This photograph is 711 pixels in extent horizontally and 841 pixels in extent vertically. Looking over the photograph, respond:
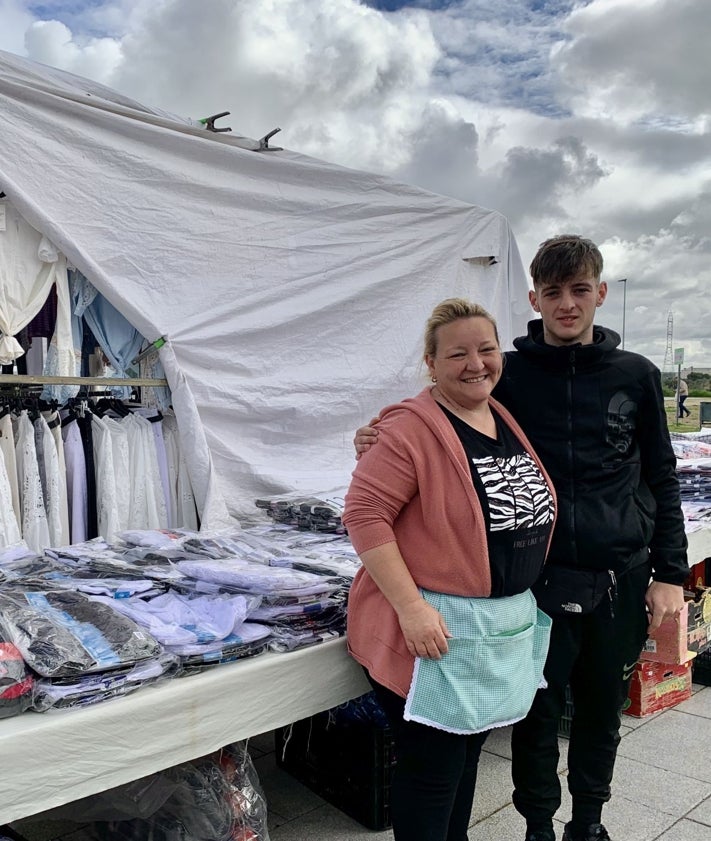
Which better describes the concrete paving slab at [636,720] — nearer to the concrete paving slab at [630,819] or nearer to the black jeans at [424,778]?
the concrete paving slab at [630,819]

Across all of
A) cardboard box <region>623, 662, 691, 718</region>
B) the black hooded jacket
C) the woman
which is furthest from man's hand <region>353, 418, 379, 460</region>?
cardboard box <region>623, 662, 691, 718</region>

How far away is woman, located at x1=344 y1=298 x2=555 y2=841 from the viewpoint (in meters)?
1.57

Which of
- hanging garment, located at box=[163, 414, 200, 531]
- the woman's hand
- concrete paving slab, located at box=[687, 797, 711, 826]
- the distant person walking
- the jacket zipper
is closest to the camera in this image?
the woman's hand

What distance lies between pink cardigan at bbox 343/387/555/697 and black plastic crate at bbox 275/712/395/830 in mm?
821

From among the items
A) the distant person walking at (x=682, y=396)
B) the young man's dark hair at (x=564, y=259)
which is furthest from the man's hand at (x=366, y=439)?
the distant person walking at (x=682, y=396)

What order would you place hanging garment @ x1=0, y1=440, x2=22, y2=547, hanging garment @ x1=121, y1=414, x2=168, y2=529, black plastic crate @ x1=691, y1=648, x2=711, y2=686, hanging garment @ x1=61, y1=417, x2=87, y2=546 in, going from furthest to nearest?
black plastic crate @ x1=691, y1=648, x2=711, y2=686 → hanging garment @ x1=121, y1=414, x2=168, y2=529 → hanging garment @ x1=61, y1=417, x2=87, y2=546 → hanging garment @ x1=0, y1=440, x2=22, y2=547

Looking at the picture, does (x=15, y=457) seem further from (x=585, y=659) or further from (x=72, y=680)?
(x=585, y=659)

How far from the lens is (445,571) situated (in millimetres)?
1588

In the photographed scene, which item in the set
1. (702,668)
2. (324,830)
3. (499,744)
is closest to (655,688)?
(702,668)

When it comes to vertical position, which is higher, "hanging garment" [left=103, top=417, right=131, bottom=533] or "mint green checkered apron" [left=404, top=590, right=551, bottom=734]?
"hanging garment" [left=103, top=417, right=131, bottom=533]

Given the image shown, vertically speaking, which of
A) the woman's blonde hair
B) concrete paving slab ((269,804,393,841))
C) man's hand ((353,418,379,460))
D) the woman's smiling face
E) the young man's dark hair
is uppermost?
the young man's dark hair

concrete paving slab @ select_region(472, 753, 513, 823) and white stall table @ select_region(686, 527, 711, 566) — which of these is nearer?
concrete paving slab @ select_region(472, 753, 513, 823)

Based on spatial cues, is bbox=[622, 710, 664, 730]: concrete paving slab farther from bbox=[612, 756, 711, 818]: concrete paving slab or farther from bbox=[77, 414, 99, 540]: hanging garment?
bbox=[77, 414, 99, 540]: hanging garment

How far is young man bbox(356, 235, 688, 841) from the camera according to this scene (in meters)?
1.88
